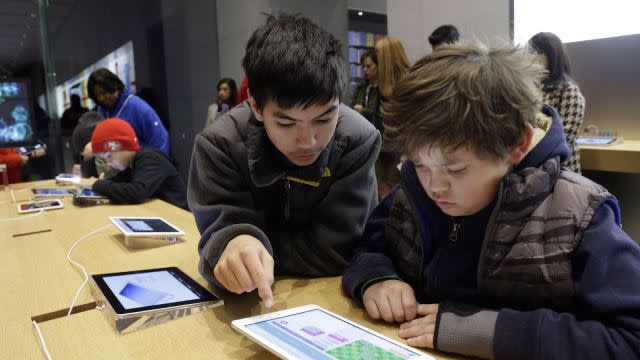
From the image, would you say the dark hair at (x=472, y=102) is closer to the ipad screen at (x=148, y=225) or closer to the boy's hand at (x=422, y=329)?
the boy's hand at (x=422, y=329)

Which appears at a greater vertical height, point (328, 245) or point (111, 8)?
point (111, 8)

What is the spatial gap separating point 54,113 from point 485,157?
17.2 feet

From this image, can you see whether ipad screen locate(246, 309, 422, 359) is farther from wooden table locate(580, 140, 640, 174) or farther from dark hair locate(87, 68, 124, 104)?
dark hair locate(87, 68, 124, 104)

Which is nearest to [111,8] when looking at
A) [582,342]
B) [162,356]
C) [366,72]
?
[366,72]

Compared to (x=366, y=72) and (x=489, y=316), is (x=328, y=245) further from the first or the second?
(x=366, y=72)

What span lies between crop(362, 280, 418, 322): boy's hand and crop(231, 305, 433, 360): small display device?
0.07 meters

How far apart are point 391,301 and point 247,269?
25 centimetres

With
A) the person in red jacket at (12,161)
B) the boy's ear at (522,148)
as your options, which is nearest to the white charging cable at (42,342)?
the boy's ear at (522,148)

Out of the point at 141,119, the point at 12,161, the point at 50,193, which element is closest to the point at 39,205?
the point at 50,193

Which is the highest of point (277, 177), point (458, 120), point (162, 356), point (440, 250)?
point (458, 120)

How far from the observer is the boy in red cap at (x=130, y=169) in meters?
2.11

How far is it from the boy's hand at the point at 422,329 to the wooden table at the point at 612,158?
1.99 meters

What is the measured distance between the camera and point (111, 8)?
5.20 meters

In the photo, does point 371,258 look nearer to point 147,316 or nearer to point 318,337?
point 318,337
